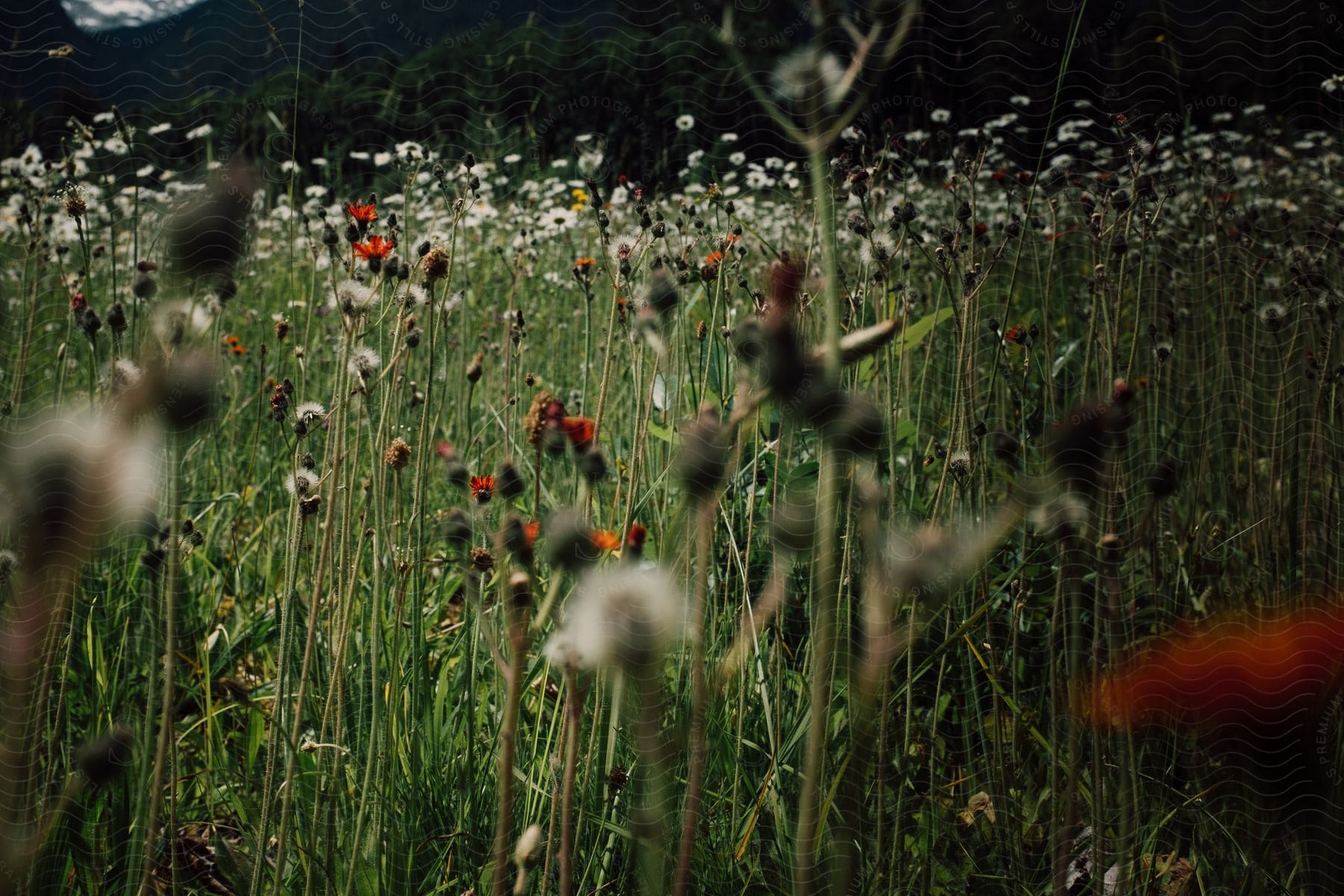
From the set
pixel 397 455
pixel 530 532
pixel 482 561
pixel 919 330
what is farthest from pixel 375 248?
pixel 919 330

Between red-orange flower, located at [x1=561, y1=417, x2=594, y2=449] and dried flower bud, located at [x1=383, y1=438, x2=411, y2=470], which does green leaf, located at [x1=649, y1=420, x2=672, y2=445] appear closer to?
dried flower bud, located at [x1=383, y1=438, x2=411, y2=470]

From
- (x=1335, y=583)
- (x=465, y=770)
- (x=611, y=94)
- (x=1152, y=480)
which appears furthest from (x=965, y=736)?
(x=611, y=94)

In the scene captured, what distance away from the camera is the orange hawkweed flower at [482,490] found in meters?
0.91

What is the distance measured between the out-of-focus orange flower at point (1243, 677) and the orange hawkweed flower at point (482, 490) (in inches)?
29.8

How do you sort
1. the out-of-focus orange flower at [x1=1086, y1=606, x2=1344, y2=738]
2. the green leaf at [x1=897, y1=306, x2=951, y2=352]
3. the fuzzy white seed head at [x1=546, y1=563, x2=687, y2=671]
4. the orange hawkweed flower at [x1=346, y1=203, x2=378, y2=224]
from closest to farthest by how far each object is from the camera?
1. the fuzzy white seed head at [x1=546, y1=563, x2=687, y2=671]
2. the orange hawkweed flower at [x1=346, y1=203, x2=378, y2=224]
3. the out-of-focus orange flower at [x1=1086, y1=606, x2=1344, y2=738]
4. the green leaf at [x1=897, y1=306, x2=951, y2=352]

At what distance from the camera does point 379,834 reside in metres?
0.93

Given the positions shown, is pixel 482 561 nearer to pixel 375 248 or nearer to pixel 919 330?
pixel 375 248

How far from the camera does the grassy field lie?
514 mm

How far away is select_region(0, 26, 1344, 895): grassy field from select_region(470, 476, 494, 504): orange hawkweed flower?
0.05 feet

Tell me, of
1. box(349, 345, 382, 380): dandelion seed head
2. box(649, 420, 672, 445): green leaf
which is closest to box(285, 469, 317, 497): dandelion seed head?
box(349, 345, 382, 380): dandelion seed head

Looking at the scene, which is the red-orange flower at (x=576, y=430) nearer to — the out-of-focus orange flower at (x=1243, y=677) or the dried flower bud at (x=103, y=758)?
the dried flower bud at (x=103, y=758)

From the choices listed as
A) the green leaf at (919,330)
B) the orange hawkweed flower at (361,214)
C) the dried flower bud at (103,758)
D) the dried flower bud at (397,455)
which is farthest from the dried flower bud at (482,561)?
the green leaf at (919,330)

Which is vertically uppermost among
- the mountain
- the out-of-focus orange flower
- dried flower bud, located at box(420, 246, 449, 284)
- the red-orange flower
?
the mountain

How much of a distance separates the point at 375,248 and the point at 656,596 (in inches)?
28.5
